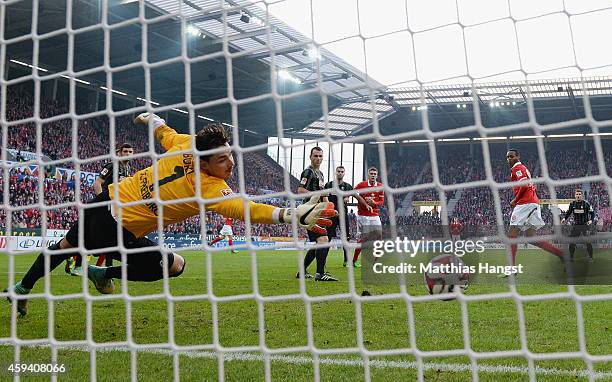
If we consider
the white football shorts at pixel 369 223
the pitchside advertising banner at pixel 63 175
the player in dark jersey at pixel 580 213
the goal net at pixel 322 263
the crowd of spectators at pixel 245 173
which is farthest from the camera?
the crowd of spectators at pixel 245 173

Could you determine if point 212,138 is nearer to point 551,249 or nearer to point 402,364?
point 402,364

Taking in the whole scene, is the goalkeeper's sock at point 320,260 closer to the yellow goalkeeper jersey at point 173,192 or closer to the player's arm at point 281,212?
the yellow goalkeeper jersey at point 173,192

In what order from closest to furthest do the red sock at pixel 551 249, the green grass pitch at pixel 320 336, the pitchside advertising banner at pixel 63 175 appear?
the green grass pitch at pixel 320 336 → the red sock at pixel 551 249 → the pitchside advertising banner at pixel 63 175

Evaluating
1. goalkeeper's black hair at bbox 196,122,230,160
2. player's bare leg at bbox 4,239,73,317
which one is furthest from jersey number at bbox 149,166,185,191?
player's bare leg at bbox 4,239,73,317

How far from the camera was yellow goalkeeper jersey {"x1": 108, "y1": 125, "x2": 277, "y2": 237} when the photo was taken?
3572mm

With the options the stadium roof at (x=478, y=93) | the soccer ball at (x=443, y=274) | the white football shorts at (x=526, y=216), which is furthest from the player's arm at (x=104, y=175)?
the white football shorts at (x=526, y=216)

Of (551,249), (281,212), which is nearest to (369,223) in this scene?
(551,249)

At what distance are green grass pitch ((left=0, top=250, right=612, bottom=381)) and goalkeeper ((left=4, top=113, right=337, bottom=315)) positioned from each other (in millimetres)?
346

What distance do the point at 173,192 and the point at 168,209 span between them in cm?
18

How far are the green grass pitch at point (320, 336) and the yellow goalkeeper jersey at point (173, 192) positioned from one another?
41cm

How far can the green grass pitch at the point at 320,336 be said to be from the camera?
3.11 meters

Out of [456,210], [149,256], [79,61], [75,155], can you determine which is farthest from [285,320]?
[456,210]

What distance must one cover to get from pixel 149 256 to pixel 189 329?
2.20 feet

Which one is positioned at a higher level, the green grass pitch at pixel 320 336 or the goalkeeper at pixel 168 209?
the goalkeeper at pixel 168 209
